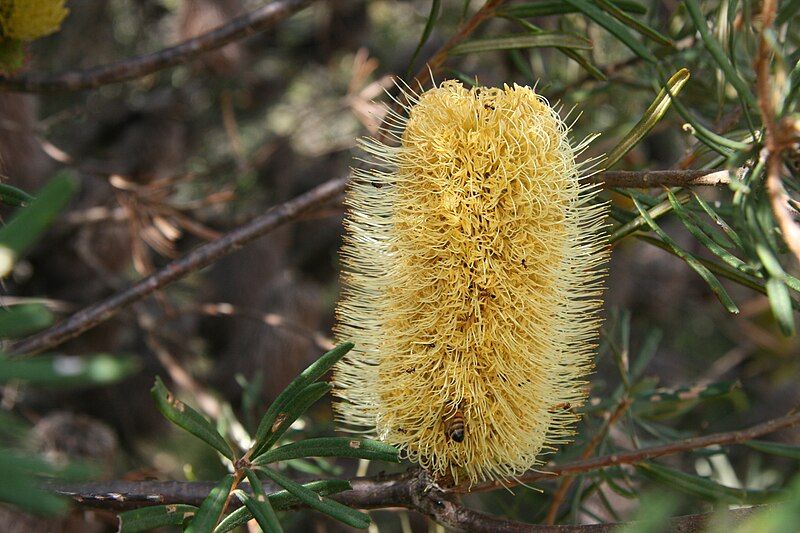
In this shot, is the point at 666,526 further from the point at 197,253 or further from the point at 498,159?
the point at 197,253

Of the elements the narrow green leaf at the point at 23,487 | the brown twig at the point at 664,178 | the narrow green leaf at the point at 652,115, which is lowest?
the narrow green leaf at the point at 23,487

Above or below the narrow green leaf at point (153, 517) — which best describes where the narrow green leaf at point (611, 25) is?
above

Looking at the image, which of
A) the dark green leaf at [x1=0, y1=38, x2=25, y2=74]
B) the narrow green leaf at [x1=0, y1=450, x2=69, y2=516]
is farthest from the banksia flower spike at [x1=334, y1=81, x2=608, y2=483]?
the dark green leaf at [x1=0, y1=38, x2=25, y2=74]

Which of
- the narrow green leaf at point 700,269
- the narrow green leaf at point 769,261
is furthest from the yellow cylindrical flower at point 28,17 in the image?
the narrow green leaf at point 769,261

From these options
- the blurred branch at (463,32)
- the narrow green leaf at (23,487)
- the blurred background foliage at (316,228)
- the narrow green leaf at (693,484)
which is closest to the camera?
the narrow green leaf at (23,487)

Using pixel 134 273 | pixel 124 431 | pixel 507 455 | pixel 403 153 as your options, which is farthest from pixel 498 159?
pixel 134 273

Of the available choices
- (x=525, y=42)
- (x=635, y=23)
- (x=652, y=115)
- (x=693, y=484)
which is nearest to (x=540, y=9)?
(x=525, y=42)

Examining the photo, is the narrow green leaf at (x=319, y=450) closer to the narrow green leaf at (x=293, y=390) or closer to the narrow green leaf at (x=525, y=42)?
the narrow green leaf at (x=293, y=390)

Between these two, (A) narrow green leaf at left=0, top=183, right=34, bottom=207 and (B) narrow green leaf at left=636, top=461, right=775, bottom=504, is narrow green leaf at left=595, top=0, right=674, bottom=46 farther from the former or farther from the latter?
(A) narrow green leaf at left=0, top=183, right=34, bottom=207
